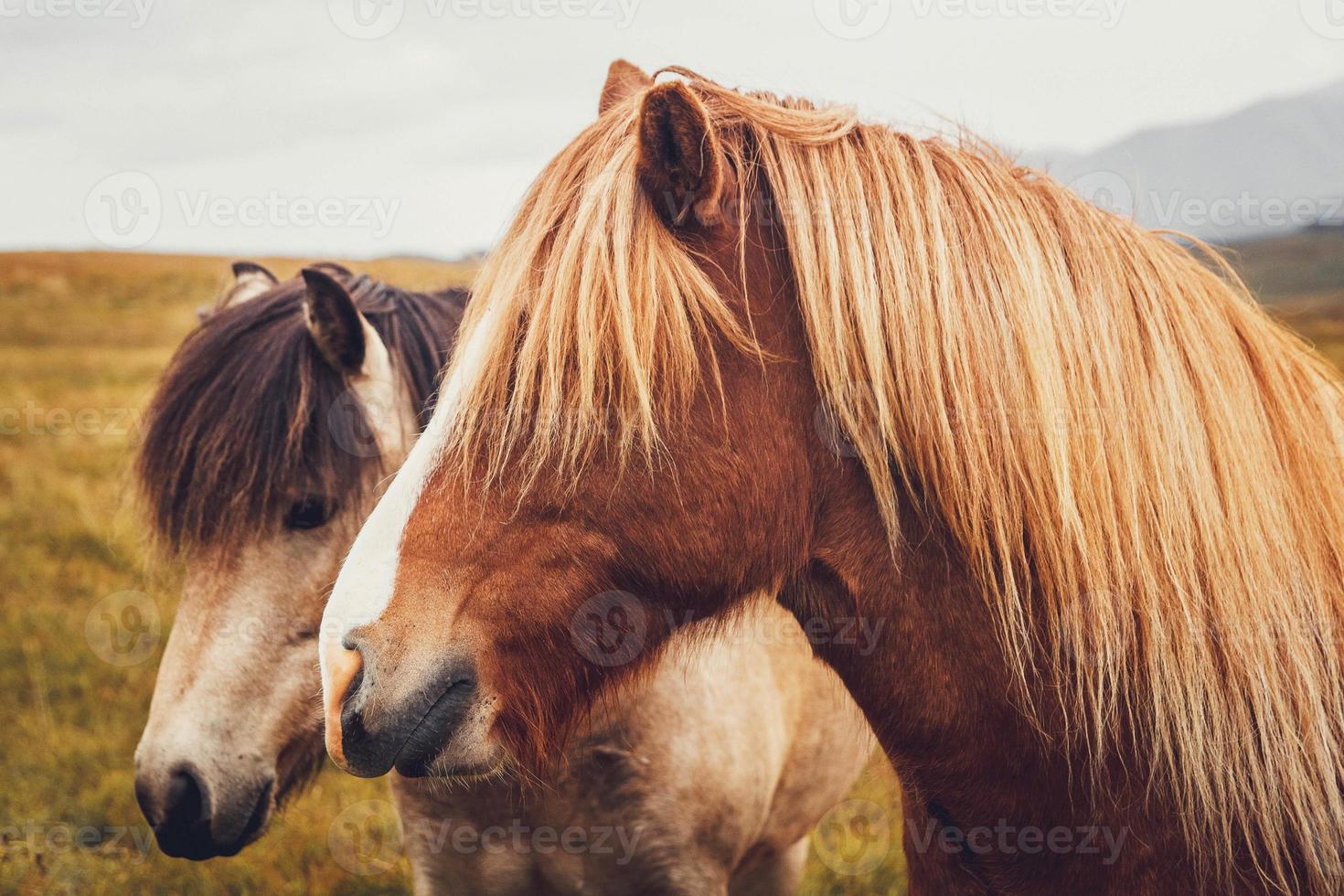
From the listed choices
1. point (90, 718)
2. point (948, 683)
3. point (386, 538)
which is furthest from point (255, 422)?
point (90, 718)

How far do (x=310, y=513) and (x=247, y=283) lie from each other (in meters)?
1.42

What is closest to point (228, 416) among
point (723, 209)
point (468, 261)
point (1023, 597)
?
point (468, 261)

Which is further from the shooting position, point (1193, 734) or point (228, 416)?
point (228, 416)

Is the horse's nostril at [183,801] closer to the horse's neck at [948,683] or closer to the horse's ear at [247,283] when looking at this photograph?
the horse's ear at [247,283]

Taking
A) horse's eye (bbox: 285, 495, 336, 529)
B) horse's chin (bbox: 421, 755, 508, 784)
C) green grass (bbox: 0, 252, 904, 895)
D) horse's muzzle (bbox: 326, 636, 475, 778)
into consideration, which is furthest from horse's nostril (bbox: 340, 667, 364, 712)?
green grass (bbox: 0, 252, 904, 895)

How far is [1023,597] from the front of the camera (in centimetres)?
167

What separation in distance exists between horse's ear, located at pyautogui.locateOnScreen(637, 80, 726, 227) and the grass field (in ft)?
5.48

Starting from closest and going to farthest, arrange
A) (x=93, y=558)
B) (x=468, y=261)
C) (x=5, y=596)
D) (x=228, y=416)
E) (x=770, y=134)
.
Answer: (x=770, y=134)
(x=228, y=416)
(x=468, y=261)
(x=5, y=596)
(x=93, y=558)

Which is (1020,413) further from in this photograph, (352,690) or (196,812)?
(196,812)

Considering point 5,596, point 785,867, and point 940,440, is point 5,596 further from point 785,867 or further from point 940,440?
point 940,440

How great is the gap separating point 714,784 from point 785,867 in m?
1.50

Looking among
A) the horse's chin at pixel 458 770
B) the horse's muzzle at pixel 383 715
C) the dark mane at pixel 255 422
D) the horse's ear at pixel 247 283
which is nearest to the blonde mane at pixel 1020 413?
the horse's muzzle at pixel 383 715

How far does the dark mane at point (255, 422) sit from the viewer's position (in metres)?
2.62

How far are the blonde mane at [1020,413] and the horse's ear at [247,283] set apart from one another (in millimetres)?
2185
